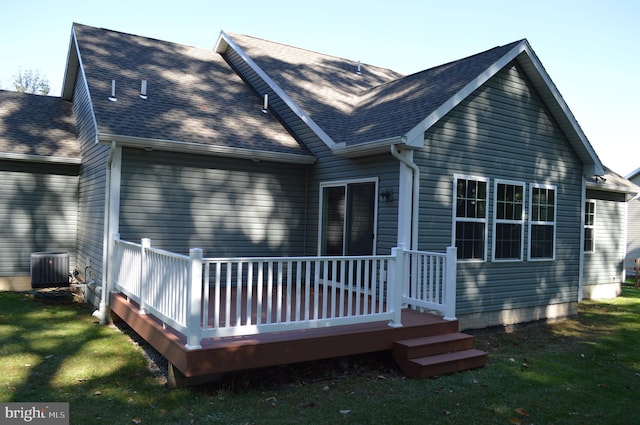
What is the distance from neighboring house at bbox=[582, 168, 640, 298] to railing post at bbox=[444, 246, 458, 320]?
25.9ft

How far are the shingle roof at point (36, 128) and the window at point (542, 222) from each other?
31.2 feet

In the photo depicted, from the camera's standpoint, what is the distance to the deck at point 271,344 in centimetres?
502

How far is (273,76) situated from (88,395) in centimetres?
789

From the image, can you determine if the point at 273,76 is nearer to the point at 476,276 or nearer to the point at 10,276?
the point at 476,276

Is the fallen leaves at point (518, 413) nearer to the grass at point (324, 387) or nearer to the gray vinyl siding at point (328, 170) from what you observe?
the grass at point (324, 387)

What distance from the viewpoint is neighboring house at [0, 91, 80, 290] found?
1049 cm

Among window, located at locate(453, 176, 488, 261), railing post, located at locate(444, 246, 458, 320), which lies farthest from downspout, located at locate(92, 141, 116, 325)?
window, located at locate(453, 176, 488, 261)

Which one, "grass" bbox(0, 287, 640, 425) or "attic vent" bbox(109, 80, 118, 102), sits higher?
"attic vent" bbox(109, 80, 118, 102)

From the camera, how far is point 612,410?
517 cm

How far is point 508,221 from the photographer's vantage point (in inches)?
349

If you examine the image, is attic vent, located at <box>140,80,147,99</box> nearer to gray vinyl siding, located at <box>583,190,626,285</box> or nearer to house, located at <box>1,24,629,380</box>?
house, located at <box>1,24,629,380</box>

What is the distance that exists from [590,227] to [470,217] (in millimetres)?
6739

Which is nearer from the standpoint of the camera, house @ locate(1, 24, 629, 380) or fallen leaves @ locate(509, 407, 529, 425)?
fallen leaves @ locate(509, 407, 529, 425)

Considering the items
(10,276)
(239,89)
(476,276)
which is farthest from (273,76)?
(10,276)
